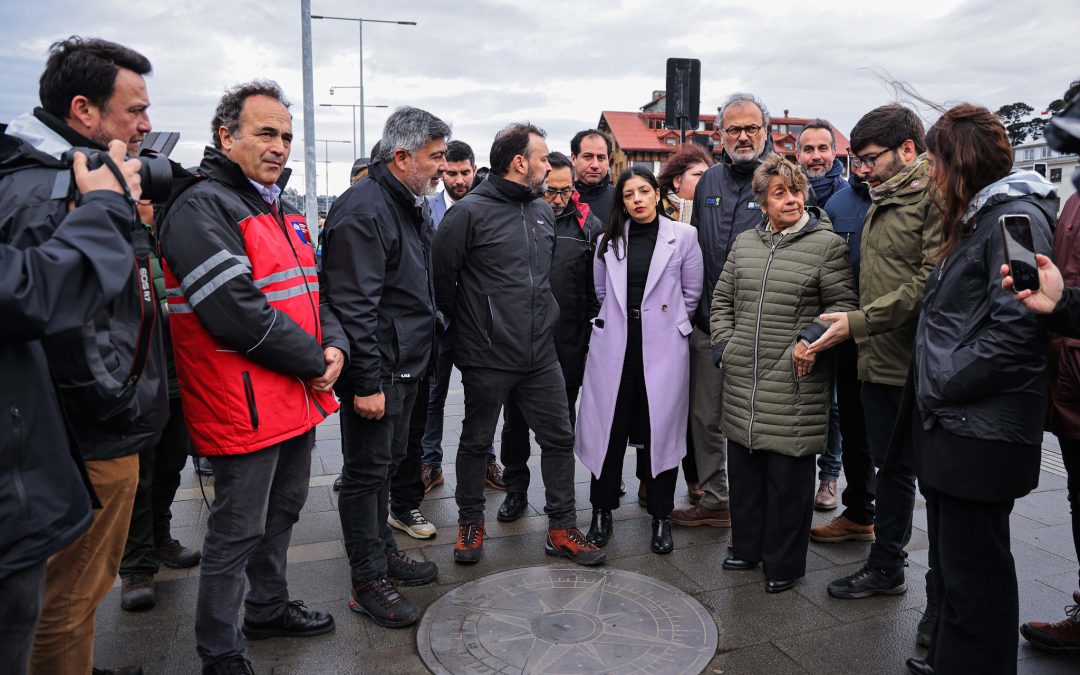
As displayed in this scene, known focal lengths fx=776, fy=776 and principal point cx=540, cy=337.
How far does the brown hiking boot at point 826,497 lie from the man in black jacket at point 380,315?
2.73 metres

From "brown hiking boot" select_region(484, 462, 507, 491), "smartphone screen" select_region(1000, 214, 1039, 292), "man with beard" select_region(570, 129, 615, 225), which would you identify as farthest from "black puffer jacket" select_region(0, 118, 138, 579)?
"man with beard" select_region(570, 129, 615, 225)

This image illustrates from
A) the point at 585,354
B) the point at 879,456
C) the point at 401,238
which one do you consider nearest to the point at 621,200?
the point at 585,354

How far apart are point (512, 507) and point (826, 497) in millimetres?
1996

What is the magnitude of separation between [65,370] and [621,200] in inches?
119

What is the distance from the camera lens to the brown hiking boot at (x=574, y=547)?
4.05m

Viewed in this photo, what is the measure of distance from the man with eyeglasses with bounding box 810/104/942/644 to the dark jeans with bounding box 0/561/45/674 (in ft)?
10.1

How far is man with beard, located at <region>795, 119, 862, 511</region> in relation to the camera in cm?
497

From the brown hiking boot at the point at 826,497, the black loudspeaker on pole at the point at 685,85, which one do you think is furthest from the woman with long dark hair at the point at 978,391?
the black loudspeaker on pole at the point at 685,85

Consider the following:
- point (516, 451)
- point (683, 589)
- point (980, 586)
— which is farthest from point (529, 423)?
point (980, 586)

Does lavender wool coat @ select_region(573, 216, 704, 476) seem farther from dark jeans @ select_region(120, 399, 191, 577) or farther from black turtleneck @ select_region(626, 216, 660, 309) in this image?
dark jeans @ select_region(120, 399, 191, 577)

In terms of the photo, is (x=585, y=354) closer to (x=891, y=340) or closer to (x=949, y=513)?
(x=891, y=340)

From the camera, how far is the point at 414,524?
4.53 meters

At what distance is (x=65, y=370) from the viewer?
2.11m

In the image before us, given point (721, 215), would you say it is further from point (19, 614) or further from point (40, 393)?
point (19, 614)
